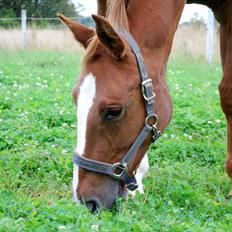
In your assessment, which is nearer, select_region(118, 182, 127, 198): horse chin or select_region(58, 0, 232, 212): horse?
select_region(58, 0, 232, 212): horse

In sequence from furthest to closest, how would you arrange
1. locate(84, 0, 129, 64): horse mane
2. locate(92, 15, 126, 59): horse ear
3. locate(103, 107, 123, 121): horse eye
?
locate(84, 0, 129, 64): horse mane
locate(103, 107, 123, 121): horse eye
locate(92, 15, 126, 59): horse ear

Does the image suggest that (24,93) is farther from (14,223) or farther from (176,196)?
(14,223)

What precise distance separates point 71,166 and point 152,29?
129 cm

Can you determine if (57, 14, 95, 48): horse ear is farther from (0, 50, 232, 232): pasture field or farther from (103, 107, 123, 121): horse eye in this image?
(0, 50, 232, 232): pasture field

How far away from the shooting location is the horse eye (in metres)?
2.40

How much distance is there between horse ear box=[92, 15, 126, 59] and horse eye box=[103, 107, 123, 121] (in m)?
0.27

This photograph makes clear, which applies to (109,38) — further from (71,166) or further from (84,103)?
(71,166)

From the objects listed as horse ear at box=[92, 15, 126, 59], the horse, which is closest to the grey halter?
the horse

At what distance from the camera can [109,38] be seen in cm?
240

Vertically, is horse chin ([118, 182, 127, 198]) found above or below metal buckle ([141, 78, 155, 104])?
below

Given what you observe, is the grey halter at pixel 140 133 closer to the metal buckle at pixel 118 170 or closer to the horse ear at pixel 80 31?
the metal buckle at pixel 118 170

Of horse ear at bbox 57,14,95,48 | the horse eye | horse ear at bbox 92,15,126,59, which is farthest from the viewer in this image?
horse ear at bbox 57,14,95,48

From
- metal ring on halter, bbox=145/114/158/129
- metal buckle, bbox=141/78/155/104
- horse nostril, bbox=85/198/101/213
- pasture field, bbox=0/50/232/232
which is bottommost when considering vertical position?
pasture field, bbox=0/50/232/232

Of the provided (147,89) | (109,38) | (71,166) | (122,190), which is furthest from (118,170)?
(71,166)
